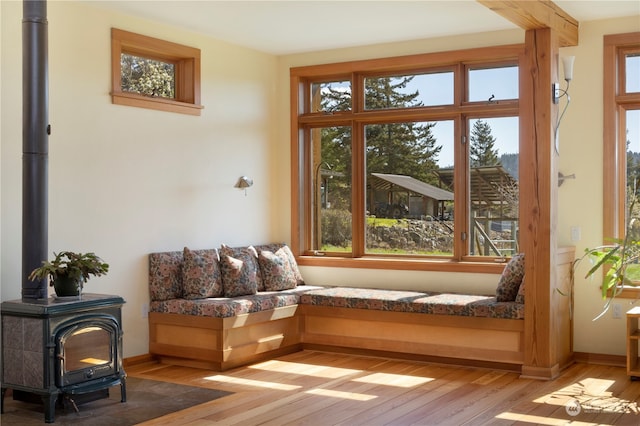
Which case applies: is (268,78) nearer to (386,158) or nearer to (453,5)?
(386,158)

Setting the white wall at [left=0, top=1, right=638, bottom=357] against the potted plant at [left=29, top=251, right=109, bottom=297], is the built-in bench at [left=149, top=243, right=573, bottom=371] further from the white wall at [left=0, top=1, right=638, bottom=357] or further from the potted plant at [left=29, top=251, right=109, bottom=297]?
the potted plant at [left=29, top=251, right=109, bottom=297]

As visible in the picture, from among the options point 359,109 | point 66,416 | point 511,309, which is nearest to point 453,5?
point 359,109

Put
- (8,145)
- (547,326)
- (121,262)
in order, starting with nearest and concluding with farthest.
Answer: (8,145), (547,326), (121,262)

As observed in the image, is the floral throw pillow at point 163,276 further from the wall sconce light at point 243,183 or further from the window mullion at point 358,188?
the window mullion at point 358,188

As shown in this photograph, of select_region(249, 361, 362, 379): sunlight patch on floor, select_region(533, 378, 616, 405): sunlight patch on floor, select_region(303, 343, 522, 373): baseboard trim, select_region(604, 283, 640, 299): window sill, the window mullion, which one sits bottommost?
select_region(533, 378, 616, 405): sunlight patch on floor

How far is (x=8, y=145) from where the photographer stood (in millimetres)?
5000

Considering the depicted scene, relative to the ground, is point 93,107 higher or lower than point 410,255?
higher

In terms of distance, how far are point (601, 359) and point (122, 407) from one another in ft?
12.1

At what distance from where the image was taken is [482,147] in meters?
6.54

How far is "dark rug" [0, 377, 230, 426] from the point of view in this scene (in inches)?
172

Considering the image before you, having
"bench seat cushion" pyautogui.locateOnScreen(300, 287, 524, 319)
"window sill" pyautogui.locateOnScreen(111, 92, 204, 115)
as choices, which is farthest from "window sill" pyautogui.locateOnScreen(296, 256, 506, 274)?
"window sill" pyautogui.locateOnScreen(111, 92, 204, 115)

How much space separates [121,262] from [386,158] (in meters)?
2.63

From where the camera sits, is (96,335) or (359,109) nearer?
(96,335)

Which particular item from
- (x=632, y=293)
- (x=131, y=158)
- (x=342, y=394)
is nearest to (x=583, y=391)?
(x=632, y=293)
